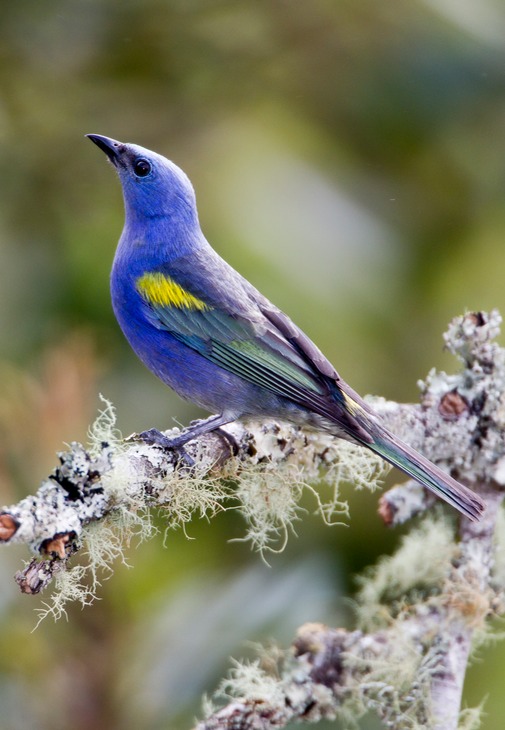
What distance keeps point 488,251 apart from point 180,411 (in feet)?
7.63

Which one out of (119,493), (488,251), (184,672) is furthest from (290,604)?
(488,251)

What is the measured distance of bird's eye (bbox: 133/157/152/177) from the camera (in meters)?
4.52

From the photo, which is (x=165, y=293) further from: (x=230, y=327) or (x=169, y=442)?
(x=169, y=442)

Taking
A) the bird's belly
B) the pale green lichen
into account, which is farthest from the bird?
the pale green lichen

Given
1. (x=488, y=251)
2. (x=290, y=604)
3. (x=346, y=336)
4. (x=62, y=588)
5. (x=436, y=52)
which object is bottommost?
(x=62, y=588)

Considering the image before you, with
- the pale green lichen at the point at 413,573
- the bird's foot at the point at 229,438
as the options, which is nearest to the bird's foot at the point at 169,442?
the bird's foot at the point at 229,438

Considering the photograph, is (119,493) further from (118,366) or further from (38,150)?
(38,150)

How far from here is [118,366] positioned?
17.6 feet

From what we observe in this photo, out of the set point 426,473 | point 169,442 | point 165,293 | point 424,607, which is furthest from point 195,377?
point 424,607

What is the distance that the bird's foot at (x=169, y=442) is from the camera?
336 centimetres

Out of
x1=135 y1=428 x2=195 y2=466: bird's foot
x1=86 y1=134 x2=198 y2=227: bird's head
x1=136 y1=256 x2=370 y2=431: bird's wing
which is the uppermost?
x1=86 y1=134 x2=198 y2=227: bird's head

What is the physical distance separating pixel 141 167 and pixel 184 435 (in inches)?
57.1

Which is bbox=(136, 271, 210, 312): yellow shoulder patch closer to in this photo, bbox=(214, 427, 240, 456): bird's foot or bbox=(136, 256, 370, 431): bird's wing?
bbox=(136, 256, 370, 431): bird's wing

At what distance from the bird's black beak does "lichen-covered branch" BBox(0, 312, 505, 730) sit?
1.44 meters
